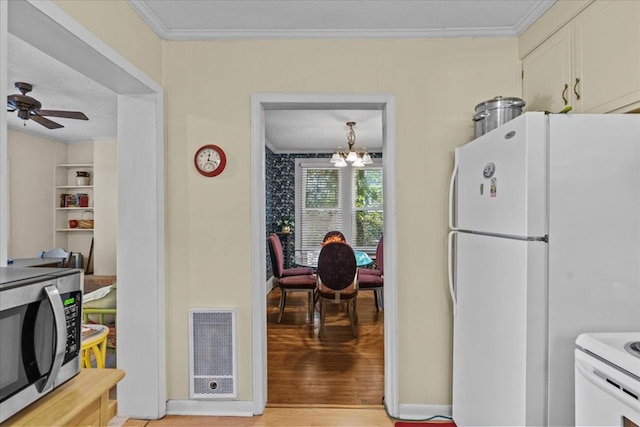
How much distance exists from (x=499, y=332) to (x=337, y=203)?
5.10 m

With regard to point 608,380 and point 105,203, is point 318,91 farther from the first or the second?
point 105,203

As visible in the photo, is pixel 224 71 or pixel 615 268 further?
pixel 224 71

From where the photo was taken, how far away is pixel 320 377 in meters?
3.01

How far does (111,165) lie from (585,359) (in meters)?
5.71

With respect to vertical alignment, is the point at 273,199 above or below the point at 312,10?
below

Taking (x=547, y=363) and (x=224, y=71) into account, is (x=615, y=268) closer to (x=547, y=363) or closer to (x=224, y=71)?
(x=547, y=363)

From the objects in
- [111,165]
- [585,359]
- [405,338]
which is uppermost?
[111,165]

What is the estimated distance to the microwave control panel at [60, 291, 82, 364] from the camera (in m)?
1.04

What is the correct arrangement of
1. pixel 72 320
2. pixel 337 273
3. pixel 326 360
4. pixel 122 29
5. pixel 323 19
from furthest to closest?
1. pixel 337 273
2. pixel 326 360
3. pixel 323 19
4. pixel 122 29
5. pixel 72 320

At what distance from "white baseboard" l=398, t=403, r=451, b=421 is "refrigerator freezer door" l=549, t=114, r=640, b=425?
1006 millimetres

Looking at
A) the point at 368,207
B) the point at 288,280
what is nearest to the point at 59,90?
the point at 288,280

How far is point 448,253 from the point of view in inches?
90.4

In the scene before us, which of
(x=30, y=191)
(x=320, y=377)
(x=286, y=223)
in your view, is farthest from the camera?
(x=286, y=223)

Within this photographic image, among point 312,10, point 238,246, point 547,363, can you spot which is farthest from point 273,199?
point 547,363
